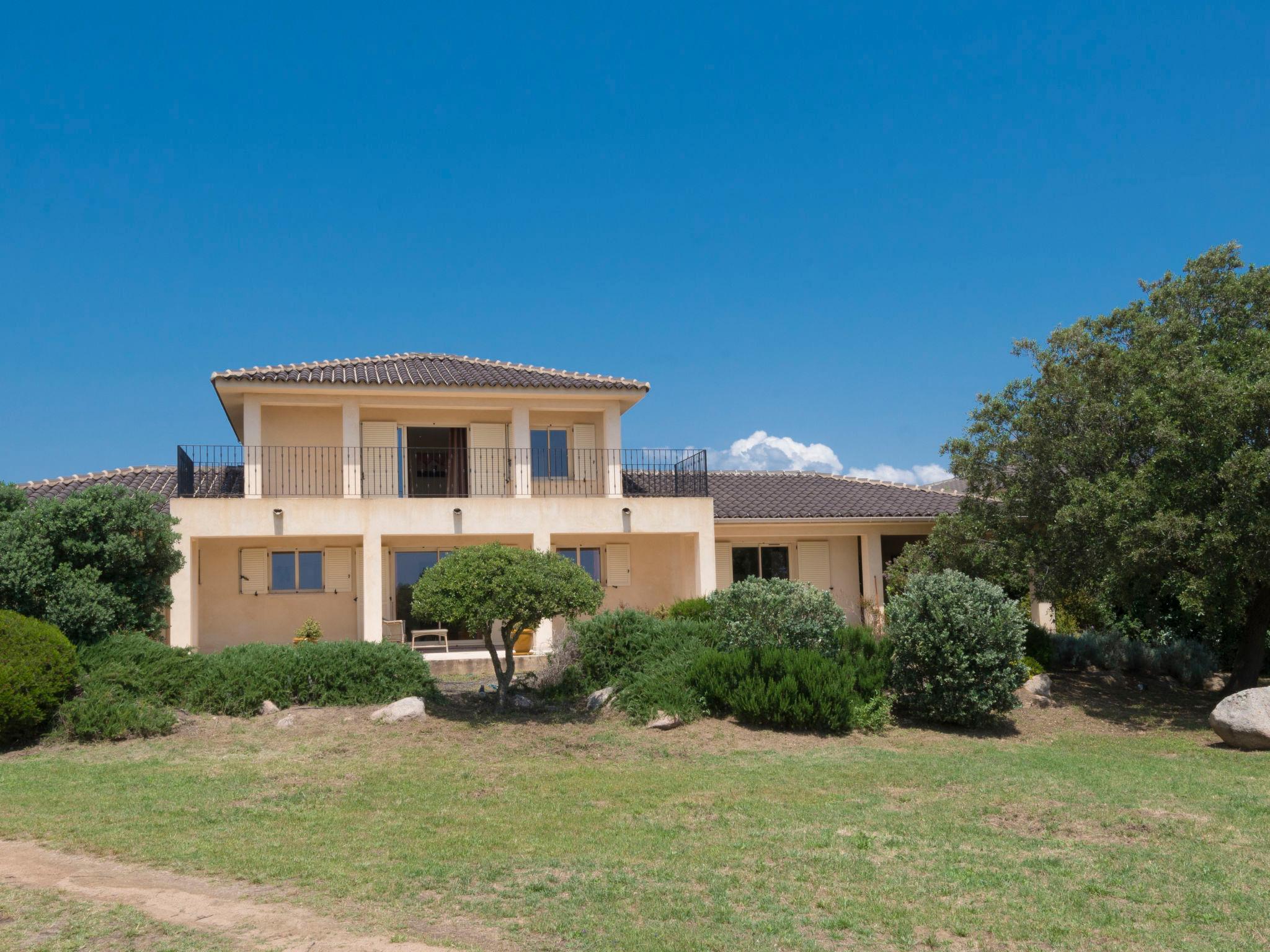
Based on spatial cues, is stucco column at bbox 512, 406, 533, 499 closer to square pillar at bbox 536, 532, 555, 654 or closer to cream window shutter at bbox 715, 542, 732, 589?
square pillar at bbox 536, 532, 555, 654

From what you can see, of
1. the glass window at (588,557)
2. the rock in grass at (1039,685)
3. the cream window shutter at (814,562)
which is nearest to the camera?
the rock in grass at (1039,685)

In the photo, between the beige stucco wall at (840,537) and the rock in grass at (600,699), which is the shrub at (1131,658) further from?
the rock in grass at (600,699)

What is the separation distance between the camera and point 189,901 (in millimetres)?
6188

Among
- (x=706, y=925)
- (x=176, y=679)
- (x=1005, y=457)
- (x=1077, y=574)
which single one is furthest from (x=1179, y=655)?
(x=176, y=679)

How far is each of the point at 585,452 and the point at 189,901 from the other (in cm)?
1683

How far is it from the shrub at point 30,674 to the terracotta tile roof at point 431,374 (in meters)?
8.38

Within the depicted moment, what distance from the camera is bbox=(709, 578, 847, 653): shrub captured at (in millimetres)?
13266

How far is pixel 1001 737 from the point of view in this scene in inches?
502

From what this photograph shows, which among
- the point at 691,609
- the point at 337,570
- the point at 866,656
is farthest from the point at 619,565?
the point at 866,656

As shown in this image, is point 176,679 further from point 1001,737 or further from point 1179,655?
point 1179,655

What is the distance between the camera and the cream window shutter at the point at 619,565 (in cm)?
2267

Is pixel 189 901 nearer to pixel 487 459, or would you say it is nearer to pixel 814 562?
pixel 487 459

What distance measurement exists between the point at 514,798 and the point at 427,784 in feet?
3.58

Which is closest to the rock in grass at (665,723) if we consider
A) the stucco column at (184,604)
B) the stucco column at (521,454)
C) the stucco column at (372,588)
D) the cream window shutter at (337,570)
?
the stucco column at (372,588)
